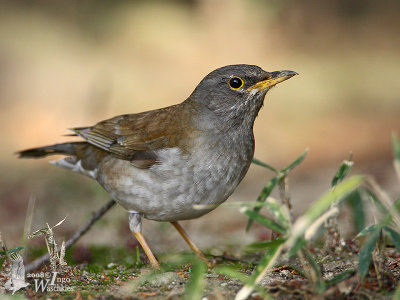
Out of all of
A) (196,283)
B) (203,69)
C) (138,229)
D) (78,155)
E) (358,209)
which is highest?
(203,69)

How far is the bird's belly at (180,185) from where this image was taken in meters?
5.11

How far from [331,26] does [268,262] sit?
475 inches

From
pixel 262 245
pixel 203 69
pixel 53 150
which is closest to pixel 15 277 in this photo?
pixel 262 245

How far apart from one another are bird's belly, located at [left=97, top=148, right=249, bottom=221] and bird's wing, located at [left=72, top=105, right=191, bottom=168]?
156mm

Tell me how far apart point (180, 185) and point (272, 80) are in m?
1.31

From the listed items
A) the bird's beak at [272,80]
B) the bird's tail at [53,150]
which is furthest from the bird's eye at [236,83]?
the bird's tail at [53,150]

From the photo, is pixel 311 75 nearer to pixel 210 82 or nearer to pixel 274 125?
pixel 274 125

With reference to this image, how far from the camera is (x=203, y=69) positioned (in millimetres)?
14070

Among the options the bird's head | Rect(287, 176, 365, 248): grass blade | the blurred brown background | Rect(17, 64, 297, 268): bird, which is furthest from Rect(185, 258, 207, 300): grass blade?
the blurred brown background

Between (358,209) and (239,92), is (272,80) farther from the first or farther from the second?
(358,209)

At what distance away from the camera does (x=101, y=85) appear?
1233cm

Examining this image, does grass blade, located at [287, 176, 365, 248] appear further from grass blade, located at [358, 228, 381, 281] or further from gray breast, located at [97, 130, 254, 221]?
gray breast, located at [97, 130, 254, 221]

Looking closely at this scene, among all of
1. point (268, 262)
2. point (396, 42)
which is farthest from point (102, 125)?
point (396, 42)

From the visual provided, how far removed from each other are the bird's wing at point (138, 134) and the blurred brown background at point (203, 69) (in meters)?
2.88
